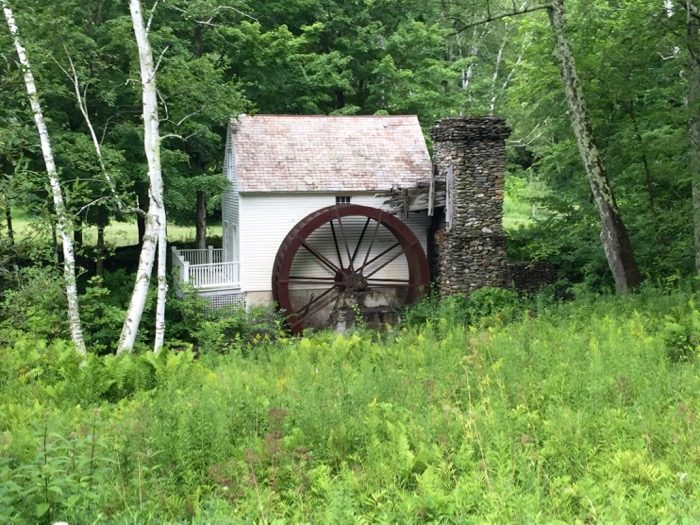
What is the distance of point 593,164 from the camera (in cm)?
1003

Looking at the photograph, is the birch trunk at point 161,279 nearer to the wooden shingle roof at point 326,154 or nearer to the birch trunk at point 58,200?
the birch trunk at point 58,200

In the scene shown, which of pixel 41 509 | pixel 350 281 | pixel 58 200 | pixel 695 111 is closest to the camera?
pixel 41 509

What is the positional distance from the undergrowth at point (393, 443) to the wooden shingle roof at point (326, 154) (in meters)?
11.0

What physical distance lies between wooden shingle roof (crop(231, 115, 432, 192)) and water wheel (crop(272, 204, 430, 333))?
1.08 metres

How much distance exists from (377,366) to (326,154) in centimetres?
1213

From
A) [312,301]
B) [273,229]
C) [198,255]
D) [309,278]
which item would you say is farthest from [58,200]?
[198,255]

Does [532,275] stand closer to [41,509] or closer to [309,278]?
[309,278]

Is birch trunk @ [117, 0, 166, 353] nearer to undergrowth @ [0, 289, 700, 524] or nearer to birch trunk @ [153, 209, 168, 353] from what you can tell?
birch trunk @ [153, 209, 168, 353]

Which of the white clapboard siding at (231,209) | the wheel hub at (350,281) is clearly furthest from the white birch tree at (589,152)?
the white clapboard siding at (231,209)

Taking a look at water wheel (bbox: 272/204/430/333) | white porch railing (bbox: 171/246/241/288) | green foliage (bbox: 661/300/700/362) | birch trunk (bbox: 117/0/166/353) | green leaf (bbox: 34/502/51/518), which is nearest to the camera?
green leaf (bbox: 34/502/51/518)

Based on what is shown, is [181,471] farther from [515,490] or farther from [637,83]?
[637,83]

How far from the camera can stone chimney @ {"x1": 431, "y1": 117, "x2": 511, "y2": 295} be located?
15.7 meters

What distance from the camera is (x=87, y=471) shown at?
3.44m

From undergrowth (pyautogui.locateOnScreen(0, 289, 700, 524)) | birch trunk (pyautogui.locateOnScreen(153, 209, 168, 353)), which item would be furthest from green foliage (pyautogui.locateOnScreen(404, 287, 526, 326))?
undergrowth (pyautogui.locateOnScreen(0, 289, 700, 524))
